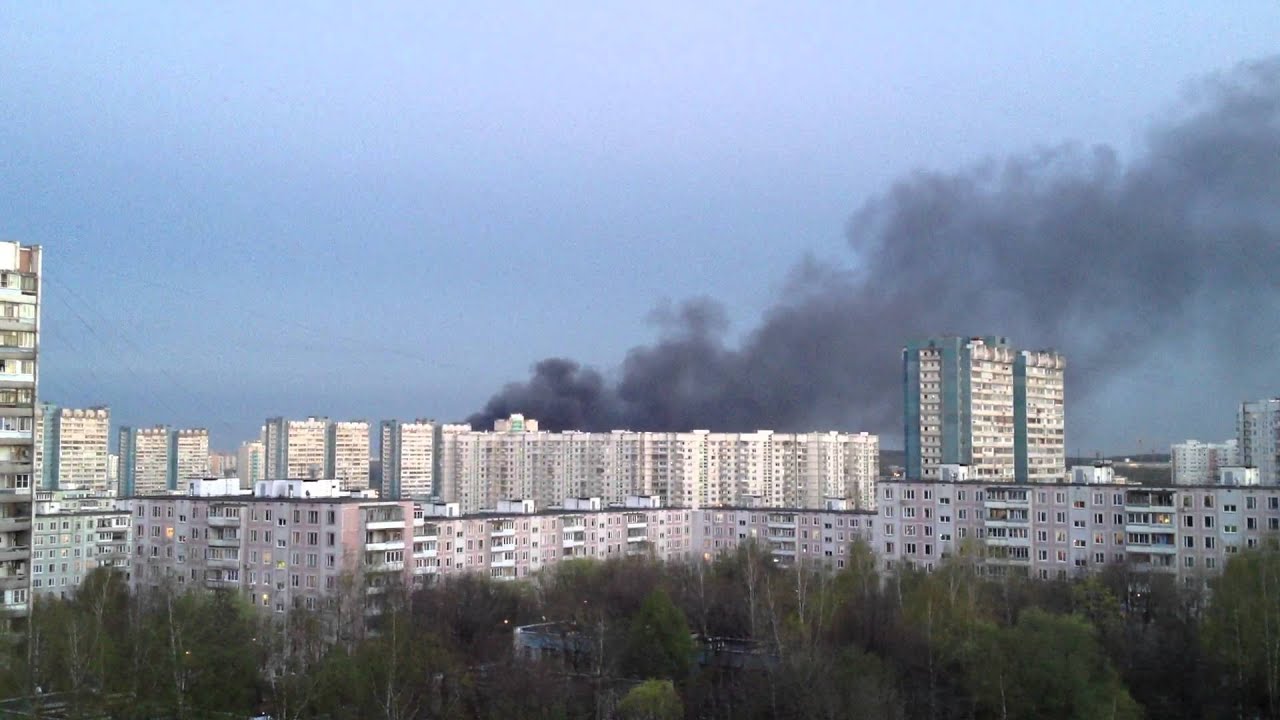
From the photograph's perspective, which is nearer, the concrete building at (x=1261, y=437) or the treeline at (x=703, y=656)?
the treeline at (x=703, y=656)

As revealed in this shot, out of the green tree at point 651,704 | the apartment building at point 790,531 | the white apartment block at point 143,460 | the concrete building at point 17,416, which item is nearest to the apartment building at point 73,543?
the concrete building at point 17,416

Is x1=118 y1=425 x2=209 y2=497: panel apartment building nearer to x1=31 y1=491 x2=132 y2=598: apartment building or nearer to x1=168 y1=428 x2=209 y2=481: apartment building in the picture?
x1=168 y1=428 x2=209 y2=481: apartment building

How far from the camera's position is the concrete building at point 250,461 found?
73.5m

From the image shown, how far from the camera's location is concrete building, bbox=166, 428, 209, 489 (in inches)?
2606

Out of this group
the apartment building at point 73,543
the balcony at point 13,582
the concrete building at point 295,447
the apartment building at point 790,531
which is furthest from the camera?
the concrete building at point 295,447

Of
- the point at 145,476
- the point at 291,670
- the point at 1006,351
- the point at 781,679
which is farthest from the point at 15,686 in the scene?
the point at 145,476

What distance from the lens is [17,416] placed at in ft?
60.0

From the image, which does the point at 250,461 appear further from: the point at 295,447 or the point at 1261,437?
the point at 1261,437

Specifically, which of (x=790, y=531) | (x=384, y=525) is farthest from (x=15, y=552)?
(x=790, y=531)

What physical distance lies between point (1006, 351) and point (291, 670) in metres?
29.8

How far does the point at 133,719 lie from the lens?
49.1ft

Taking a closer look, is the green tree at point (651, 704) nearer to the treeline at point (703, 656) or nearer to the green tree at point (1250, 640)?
the treeline at point (703, 656)

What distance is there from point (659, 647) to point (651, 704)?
8.78ft

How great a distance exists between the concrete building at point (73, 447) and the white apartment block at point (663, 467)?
15.7 metres
